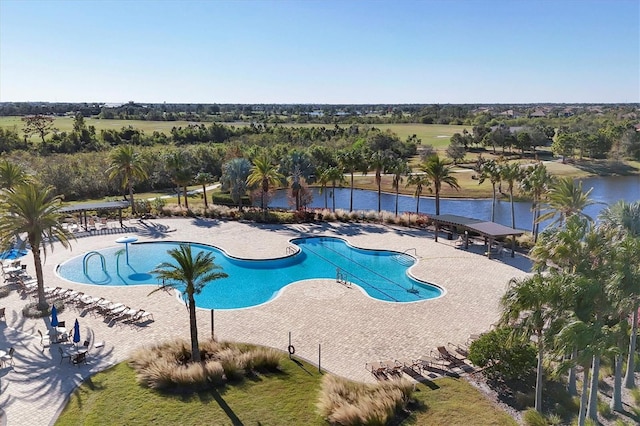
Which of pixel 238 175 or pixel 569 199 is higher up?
pixel 569 199

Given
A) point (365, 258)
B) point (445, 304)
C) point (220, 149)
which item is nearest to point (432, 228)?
point (365, 258)

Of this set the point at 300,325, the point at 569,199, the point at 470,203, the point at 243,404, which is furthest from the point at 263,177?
the point at 470,203

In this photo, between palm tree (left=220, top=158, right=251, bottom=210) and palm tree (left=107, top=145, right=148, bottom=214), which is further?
palm tree (left=220, top=158, right=251, bottom=210)

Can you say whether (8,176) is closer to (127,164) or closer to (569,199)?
(127,164)

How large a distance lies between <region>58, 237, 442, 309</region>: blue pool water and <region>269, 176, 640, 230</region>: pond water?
20.7 meters

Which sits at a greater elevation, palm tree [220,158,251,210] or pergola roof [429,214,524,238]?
palm tree [220,158,251,210]

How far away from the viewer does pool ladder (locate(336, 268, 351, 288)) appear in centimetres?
2608

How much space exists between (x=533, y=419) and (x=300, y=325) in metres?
10.1

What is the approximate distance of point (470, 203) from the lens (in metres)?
55.6

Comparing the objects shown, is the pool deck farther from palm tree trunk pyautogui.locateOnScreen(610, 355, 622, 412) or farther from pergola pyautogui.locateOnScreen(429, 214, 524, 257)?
palm tree trunk pyautogui.locateOnScreen(610, 355, 622, 412)

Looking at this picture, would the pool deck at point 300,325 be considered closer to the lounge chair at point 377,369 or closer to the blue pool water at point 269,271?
the lounge chair at point 377,369

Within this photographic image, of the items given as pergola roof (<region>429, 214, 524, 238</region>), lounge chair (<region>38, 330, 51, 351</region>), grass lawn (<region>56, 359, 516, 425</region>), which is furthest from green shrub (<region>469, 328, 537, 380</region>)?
lounge chair (<region>38, 330, 51, 351</region>)

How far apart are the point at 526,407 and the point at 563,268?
489 cm

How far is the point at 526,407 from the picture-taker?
14797 millimetres
